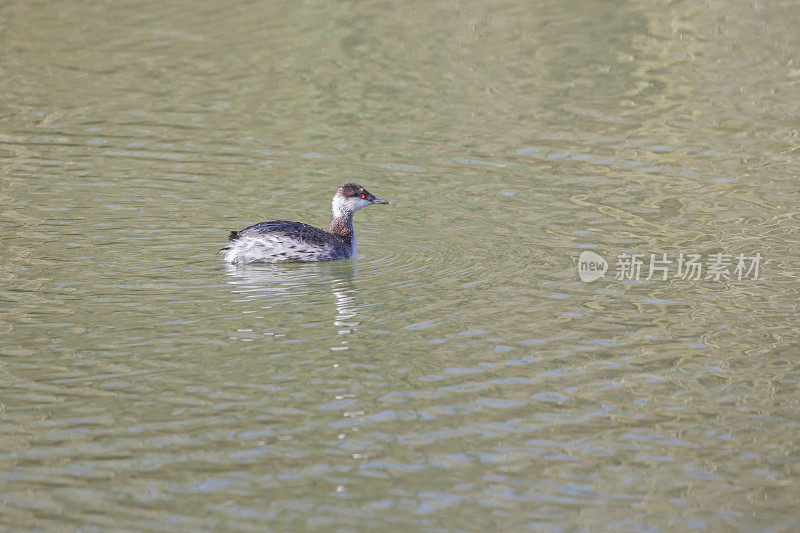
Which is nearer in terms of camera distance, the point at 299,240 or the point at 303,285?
the point at 303,285

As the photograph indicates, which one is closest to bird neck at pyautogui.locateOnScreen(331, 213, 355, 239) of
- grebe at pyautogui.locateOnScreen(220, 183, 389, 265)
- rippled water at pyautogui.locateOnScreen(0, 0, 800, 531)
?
grebe at pyautogui.locateOnScreen(220, 183, 389, 265)

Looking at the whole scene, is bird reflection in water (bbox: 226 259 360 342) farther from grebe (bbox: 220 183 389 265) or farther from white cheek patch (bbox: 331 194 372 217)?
white cheek patch (bbox: 331 194 372 217)

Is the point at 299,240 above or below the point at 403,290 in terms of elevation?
above

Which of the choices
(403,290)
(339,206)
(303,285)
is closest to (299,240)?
(303,285)

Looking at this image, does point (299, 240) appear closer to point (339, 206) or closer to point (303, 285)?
point (303, 285)

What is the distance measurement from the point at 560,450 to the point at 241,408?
8.67 ft

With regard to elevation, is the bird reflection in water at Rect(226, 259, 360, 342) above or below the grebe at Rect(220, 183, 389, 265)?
below

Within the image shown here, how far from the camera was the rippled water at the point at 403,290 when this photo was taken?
8.37 meters

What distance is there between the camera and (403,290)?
12.8 metres

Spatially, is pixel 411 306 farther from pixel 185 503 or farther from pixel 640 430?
pixel 185 503

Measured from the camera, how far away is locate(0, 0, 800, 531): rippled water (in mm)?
8367

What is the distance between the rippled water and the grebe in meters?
0.19

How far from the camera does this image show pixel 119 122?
20.7m

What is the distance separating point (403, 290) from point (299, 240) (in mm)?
1744
